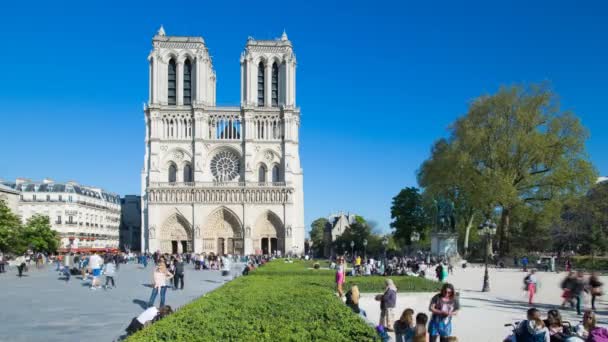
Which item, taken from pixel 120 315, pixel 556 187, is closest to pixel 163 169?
pixel 556 187

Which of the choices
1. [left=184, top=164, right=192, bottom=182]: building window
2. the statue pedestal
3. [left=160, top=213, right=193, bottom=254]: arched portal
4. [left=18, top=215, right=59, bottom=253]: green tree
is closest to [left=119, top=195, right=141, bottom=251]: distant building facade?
[left=160, top=213, right=193, bottom=254]: arched portal

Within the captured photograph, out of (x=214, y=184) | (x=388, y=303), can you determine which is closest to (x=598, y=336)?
(x=388, y=303)

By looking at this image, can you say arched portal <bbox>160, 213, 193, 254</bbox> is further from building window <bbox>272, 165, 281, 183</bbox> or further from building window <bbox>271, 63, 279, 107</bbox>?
building window <bbox>271, 63, 279, 107</bbox>

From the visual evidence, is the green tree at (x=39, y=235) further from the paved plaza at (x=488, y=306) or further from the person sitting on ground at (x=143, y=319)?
the person sitting on ground at (x=143, y=319)

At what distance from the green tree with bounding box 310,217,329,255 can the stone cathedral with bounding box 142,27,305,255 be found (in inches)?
1516

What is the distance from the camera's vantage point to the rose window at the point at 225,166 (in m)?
73.8

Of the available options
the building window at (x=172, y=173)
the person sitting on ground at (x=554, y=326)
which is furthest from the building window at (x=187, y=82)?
the person sitting on ground at (x=554, y=326)

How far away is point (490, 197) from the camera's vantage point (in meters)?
42.2

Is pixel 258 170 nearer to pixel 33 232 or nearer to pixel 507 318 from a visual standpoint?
pixel 33 232

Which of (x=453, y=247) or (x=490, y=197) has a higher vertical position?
(x=490, y=197)

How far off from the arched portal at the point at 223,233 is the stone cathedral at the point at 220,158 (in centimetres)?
12

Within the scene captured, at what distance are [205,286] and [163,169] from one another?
46379 mm

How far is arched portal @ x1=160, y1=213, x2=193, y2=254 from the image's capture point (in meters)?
70.2

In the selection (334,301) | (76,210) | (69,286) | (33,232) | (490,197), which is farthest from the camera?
(76,210)
